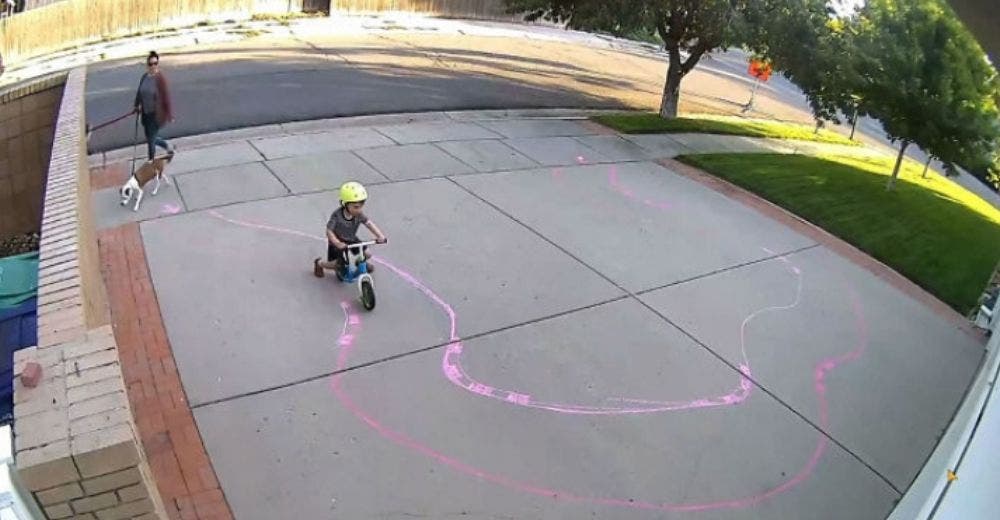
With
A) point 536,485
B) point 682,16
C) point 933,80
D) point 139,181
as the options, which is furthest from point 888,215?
point 139,181

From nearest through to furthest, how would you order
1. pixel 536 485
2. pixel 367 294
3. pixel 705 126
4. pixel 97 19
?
pixel 536 485, pixel 367 294, pixel 705 126, pixel 97 19

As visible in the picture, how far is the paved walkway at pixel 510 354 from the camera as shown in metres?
5.49

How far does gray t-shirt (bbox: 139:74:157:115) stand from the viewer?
1012 centimetres

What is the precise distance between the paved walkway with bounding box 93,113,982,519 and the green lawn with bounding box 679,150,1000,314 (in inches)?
37.6

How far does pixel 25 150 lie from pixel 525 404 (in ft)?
18.5

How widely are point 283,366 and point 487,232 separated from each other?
3.83 meters

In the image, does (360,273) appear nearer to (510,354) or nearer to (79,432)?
(510,354)

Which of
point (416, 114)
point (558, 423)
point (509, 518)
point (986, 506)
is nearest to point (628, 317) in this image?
point (558, 423)

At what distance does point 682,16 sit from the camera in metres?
16.1

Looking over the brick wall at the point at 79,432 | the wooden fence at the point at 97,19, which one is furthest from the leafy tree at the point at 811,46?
the wooden fence at the point at 97,19

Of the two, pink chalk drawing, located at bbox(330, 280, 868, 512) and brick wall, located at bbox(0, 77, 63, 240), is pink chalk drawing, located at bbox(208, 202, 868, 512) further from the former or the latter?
brick wall, located at bbox(0, 77, 63, 240)

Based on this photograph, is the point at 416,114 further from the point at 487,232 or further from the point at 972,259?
the point at 972,259

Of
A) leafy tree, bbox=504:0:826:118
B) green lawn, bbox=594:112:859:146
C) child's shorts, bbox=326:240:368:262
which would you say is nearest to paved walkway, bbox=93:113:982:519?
child's shorts, bbox=326:240:368:262

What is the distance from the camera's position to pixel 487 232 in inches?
374
